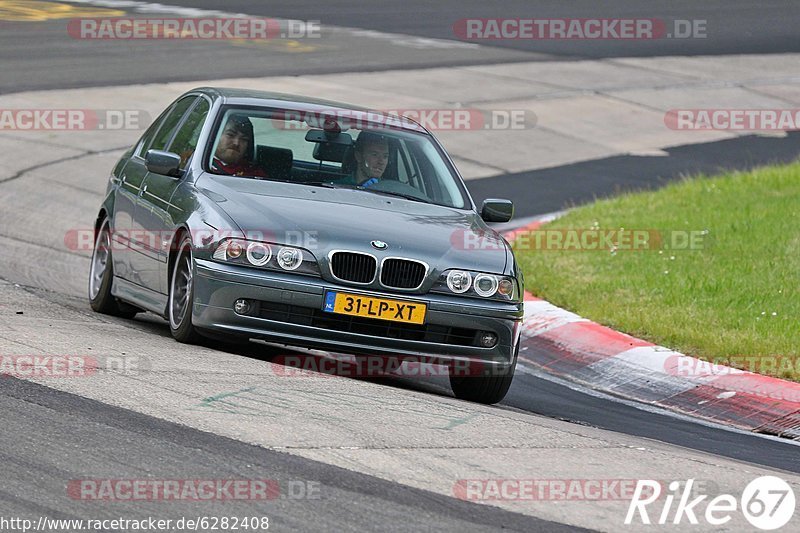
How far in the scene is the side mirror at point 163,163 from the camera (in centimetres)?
864

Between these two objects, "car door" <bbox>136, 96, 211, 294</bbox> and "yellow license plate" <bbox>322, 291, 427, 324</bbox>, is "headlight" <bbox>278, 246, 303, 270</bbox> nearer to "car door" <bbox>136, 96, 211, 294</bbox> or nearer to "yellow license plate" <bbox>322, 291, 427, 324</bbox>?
"yellow license plate" <bbox>322, 291, 427, 324</bbox>

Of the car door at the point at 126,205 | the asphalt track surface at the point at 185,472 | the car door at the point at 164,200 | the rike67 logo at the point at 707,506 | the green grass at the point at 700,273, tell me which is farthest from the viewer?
the green grass at the point at 700,273

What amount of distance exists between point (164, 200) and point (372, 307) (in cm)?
168

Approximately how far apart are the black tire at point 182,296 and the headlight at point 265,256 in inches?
9.9

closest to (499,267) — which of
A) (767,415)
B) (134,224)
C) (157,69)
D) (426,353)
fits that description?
(426,353)

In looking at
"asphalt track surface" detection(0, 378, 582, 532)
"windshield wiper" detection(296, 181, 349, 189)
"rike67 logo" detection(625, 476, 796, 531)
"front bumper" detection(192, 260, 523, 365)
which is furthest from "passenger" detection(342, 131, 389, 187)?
"rike67 logo" detection(625, 476, 796, 531)

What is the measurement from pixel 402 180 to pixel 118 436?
11.4 ft

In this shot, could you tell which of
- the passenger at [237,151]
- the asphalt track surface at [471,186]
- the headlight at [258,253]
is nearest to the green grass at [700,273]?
the asphalt track surface at [471,186]

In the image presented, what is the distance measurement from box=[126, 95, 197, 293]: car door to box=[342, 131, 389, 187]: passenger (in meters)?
1.22

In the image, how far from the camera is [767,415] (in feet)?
27.7

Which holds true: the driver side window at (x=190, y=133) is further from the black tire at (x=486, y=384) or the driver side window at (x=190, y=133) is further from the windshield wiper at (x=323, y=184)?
the black tire at (x=486, y=384)

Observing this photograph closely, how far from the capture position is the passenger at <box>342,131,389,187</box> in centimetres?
886

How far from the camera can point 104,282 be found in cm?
960

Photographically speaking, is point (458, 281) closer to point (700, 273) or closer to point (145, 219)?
point (145, 219)
